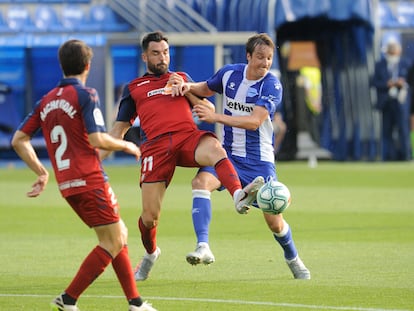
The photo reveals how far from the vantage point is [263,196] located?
8578 mm

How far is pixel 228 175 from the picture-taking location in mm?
8883

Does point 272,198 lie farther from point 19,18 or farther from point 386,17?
point 386,17

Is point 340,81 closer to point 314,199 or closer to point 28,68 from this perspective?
point 28,68

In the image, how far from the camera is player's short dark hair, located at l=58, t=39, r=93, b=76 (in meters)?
7.07

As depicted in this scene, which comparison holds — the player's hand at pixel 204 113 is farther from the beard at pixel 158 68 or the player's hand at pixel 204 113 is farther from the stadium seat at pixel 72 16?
the stadium seat at pixel 72 16

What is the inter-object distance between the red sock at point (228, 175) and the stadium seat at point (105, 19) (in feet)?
64.6

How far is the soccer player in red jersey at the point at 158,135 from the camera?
9.16 m

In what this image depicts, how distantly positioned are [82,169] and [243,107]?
2633 millimetres

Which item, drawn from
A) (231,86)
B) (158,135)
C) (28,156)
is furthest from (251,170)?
(28,156)

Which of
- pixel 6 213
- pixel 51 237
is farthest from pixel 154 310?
pixel 6 213

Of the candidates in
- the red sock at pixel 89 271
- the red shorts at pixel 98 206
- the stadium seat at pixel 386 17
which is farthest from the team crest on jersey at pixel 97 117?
the stadium seat at pixel 386 17

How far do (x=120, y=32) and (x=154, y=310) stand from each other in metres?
21.5

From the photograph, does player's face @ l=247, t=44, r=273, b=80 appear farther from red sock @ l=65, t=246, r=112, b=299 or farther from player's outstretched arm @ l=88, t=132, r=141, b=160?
red sock @ l=65, t=246, r=112, b=299

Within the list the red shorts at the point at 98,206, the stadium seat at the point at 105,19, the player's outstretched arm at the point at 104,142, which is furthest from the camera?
the stadium seat at the point at 105,19
